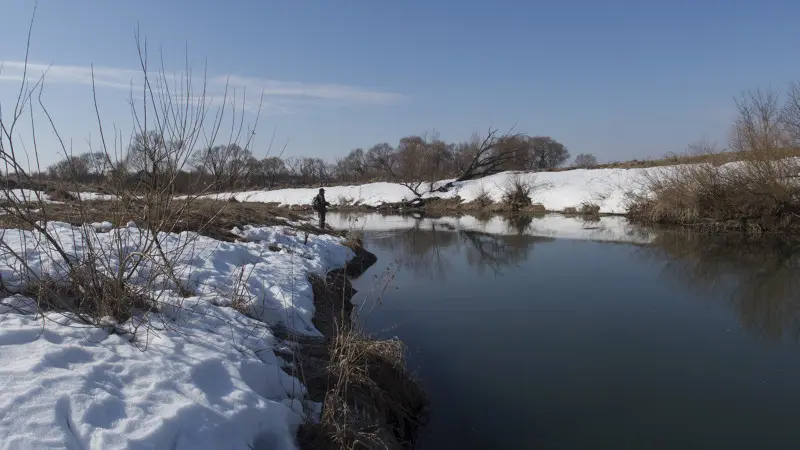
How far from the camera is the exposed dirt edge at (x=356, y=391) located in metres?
3.23

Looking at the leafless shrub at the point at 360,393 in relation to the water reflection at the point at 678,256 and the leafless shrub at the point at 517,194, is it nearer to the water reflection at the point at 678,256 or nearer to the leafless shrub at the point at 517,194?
the water reflection at the point at 678,256

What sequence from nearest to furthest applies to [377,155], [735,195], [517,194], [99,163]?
[99,163], [735,195], [517,194], [377,155]

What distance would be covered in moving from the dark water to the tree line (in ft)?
6.63

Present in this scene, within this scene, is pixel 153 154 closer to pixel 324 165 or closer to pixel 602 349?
pixel 602 349

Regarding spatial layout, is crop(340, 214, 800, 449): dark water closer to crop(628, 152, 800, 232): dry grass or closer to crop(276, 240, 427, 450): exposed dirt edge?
crop(276, 240, 427, 450): exposed dirt edge

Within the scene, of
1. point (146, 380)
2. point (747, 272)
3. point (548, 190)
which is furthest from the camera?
point (548, 190)

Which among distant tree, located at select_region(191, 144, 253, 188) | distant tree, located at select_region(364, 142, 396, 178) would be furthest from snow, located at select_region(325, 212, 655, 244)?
distant tree, located at select_region(364, 142, 396, 178)

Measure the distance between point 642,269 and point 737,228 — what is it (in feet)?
28.8

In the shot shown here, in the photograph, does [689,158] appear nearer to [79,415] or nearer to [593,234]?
[593,234]

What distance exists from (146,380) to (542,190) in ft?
90.6

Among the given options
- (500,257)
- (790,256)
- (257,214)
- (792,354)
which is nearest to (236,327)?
(792,354)

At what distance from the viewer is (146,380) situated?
2.82 meters

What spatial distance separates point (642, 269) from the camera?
1084cm

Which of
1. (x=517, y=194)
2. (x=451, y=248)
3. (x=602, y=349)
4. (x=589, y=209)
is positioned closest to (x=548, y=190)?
(x=517, y=194)
